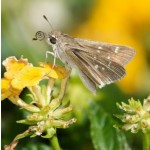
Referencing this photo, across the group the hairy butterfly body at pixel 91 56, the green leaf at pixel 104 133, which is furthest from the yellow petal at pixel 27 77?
the green leaf at pixel 104 133

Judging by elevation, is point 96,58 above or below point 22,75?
above

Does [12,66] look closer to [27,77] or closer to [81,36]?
[27,77]

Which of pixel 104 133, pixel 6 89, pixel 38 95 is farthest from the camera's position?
pixel 104 133

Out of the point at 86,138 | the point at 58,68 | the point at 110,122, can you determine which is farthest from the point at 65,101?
the point at 86,138

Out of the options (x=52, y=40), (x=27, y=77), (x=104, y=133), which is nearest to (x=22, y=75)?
(x=27, y=77)

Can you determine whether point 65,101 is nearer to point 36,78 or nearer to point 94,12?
point 36,78

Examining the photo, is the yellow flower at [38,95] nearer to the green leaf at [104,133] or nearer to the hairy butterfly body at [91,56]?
the hairy butterfly body at [91,56]

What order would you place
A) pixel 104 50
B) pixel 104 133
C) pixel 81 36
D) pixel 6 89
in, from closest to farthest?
pixel 6 89 → pixel 104 50 → pixel 104 133 → pixel 81 36
